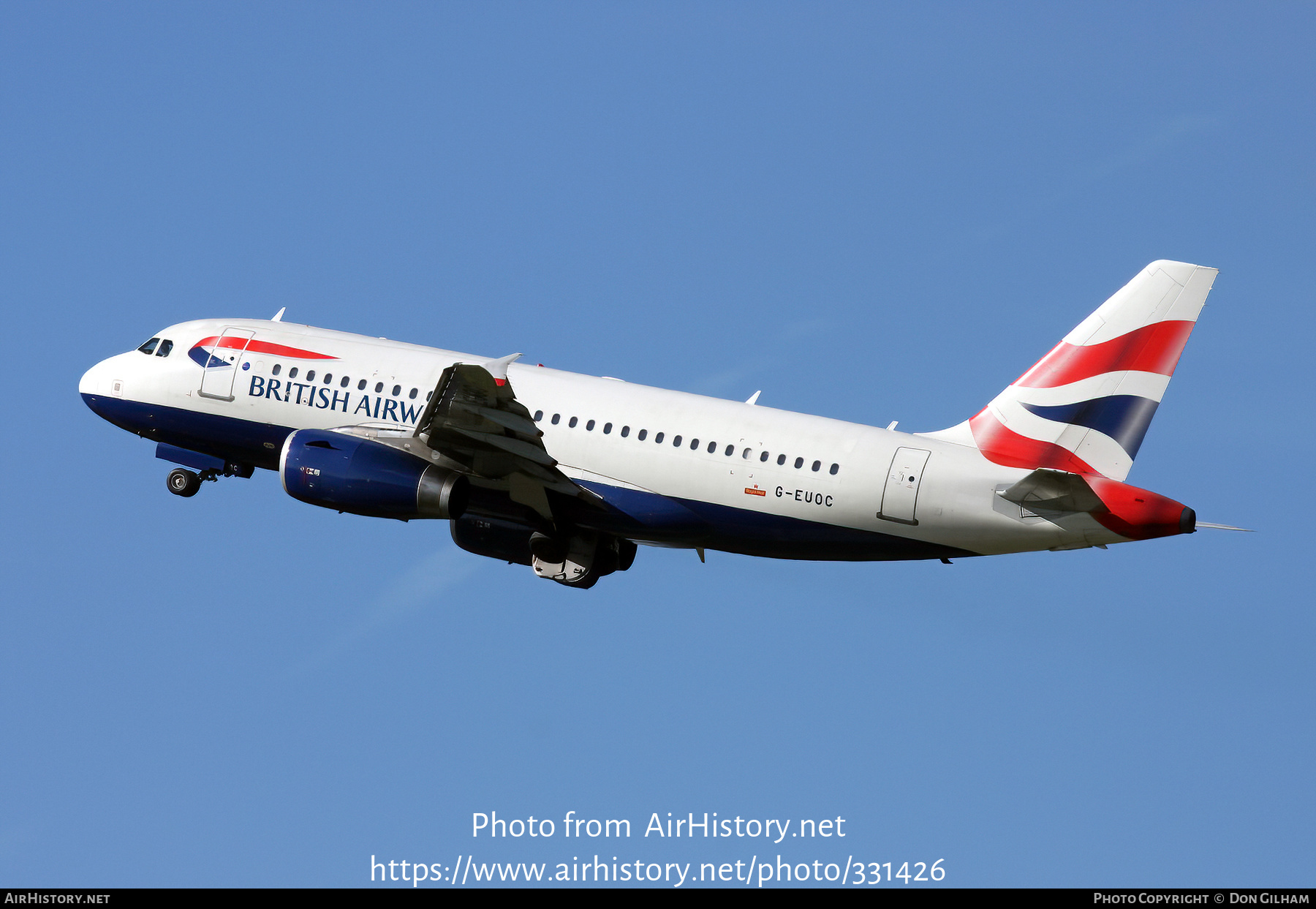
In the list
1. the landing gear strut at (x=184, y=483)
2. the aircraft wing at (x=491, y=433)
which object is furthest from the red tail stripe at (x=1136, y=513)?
the landing gear strut at (x=184, y=483)

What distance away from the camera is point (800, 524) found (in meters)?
36.9

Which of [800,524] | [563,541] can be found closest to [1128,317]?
[800,524]

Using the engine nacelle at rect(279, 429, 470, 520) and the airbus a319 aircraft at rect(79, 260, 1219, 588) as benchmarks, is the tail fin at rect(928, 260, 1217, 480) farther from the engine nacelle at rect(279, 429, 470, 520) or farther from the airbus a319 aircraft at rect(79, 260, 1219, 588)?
the engine nacelle at rect(279, 429, 470, 520)

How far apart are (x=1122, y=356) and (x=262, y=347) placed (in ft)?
67.7

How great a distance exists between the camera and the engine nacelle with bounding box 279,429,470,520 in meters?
36.8

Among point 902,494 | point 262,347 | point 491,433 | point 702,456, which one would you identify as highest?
point 262,347

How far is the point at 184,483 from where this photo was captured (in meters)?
42.9

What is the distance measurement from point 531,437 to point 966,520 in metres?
9.60

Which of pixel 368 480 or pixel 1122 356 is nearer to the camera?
pixel 1122 356

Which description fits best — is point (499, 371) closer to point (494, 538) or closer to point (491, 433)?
point (491, 433)

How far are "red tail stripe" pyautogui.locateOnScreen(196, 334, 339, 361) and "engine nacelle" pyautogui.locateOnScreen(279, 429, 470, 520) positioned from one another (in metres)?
4.05

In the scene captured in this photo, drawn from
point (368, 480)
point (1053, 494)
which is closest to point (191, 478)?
point (368, 480)

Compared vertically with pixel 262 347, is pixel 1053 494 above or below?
below
